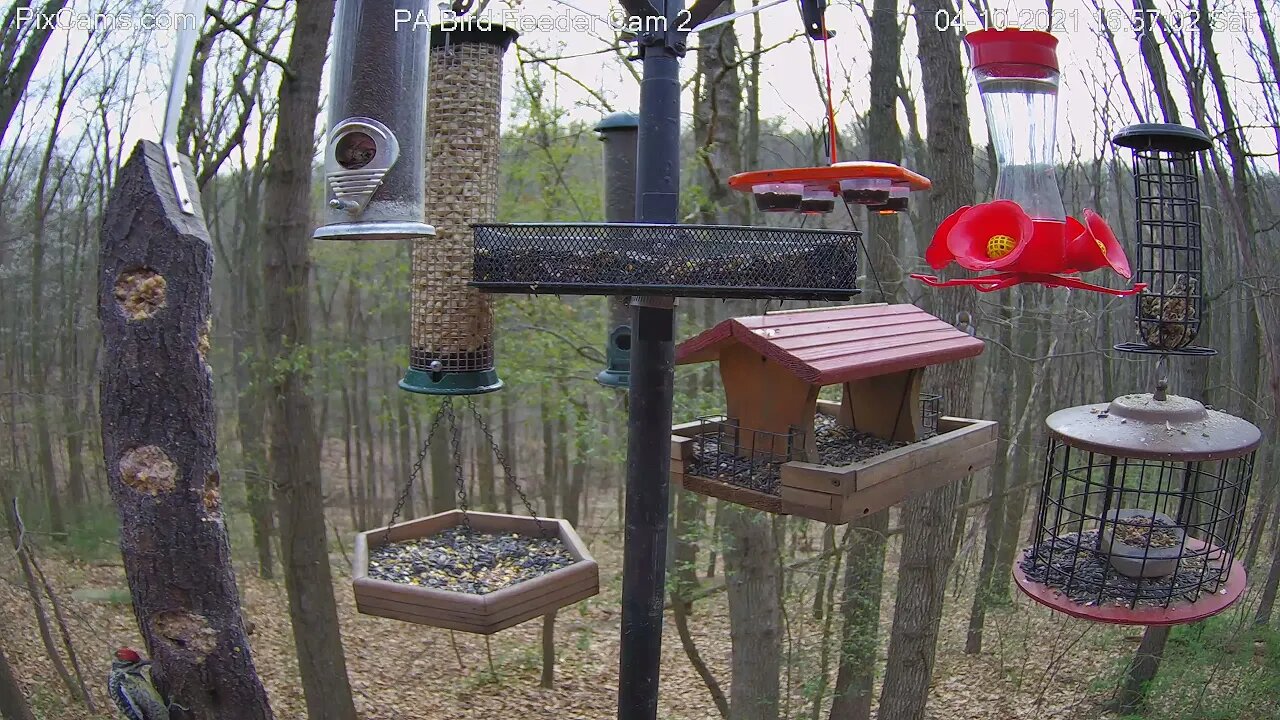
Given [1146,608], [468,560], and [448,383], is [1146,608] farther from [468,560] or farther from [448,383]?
[448,383]

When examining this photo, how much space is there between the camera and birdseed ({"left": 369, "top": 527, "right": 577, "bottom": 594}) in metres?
3.90

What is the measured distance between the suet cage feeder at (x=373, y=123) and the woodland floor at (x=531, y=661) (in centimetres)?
765

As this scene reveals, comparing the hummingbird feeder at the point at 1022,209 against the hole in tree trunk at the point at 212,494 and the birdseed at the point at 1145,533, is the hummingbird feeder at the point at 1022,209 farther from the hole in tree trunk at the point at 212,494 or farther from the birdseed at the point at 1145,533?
the hole in tree trunk at the point at 212,494

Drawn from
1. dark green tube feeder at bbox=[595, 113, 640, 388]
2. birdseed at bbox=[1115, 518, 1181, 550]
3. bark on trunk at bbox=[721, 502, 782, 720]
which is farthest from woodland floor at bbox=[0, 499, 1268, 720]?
dark green tube feeder at bbox=[595, 113, 640, 388]

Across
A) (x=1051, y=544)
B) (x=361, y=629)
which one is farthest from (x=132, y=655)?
(x=361, y=629)

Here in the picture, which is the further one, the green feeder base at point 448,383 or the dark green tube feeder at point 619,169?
the dark green tube feeder at point 619,169

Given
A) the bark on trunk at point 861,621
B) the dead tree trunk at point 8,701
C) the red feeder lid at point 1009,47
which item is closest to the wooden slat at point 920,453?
the red feeder lid at point 1009,47

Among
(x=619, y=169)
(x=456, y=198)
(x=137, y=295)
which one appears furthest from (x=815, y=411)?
(x=137, y=295)

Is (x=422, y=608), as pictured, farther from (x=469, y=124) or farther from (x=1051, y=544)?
(x=1051, y=544)

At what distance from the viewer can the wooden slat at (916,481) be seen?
3.56 meters

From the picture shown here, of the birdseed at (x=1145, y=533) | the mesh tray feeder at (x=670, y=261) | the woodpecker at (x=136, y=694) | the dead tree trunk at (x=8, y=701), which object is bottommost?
the dead tree trunk at (x=8, y=701)

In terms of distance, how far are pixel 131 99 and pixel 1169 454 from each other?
11167 mm

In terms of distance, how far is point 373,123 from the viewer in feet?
11.4

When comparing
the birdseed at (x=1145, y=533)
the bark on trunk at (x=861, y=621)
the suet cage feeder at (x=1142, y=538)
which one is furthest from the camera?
the bark on trunk at (x=861, y=621)
